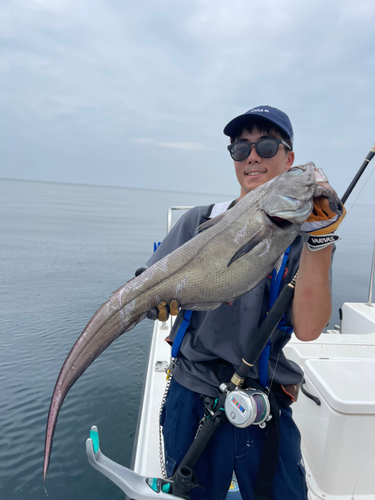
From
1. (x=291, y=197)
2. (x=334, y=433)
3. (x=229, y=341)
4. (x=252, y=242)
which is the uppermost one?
(x=291, y=197)

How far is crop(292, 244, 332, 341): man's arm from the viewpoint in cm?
188

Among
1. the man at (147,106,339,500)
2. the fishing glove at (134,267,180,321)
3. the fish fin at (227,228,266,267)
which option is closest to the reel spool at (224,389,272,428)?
the man at (147,106,339,500)

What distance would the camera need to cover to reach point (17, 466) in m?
3.73

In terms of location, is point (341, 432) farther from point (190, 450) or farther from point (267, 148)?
point (267, 148)

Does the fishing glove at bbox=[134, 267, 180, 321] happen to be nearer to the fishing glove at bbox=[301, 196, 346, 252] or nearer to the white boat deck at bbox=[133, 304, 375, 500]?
the fishing glove at bbox=[301, 196, 346, 252]

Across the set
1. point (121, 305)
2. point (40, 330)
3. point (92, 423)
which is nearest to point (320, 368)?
point (121, 305)

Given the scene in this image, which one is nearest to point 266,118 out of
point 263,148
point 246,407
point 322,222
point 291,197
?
point 263,148

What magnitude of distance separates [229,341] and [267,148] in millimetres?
1413

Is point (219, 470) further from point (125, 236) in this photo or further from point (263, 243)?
point (125, 236)

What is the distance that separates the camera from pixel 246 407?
5.91 ft

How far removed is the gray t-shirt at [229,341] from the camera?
79.9 inches

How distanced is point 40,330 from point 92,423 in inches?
124

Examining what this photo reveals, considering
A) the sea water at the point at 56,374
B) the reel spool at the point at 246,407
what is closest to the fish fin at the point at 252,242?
the reel spool at the point at 246,407

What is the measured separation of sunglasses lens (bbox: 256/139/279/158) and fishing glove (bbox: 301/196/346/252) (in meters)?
0.68
